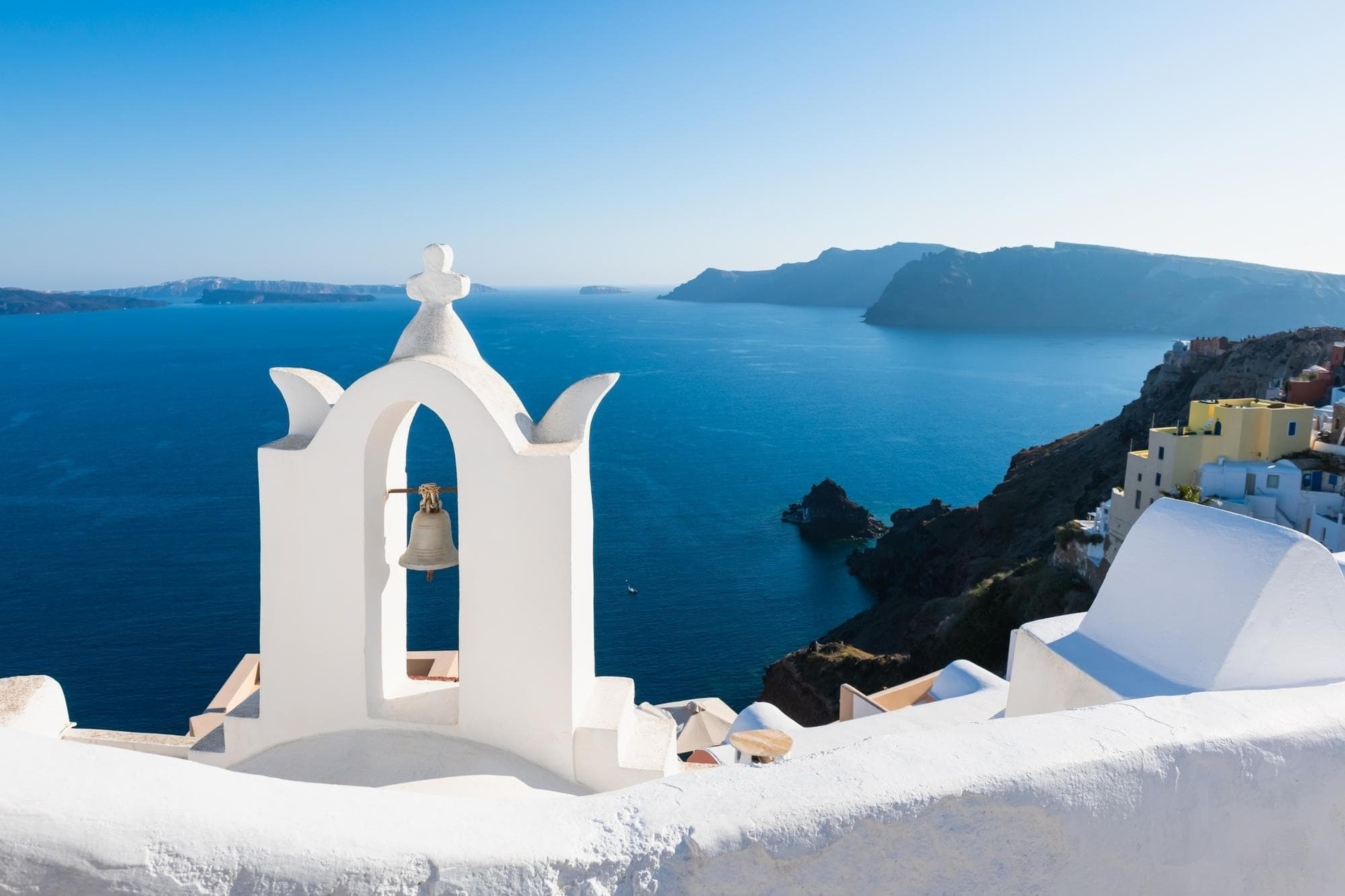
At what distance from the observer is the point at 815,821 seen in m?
1.90

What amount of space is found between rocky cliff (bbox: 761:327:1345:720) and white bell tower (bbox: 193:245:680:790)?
21062 mm

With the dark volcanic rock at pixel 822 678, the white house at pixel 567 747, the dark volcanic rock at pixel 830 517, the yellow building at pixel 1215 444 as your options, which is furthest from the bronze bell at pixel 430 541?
the dark volcanic rock at pixel 830 517

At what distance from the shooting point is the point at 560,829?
178cm

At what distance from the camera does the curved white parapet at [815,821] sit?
1.53m

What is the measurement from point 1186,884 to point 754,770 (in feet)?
4.23

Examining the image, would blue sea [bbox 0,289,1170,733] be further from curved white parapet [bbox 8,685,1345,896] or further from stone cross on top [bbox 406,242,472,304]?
curved white parapet [bbox 8,685,1345,896]

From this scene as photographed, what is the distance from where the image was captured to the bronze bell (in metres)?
4.54

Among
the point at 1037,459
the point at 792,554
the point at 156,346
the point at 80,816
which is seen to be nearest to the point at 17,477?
the point at 792,554

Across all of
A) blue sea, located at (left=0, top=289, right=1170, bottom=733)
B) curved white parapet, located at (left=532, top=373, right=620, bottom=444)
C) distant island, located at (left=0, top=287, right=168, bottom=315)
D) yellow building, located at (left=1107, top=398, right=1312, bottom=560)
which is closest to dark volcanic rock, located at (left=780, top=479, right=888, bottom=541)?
Result: blue sea, located at (left=0, top=289, right=1170, bottom=733)

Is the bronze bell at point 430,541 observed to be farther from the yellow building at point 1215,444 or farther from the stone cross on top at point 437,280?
the yellow building at point 1215,444

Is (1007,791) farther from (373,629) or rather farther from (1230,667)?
(373,629)

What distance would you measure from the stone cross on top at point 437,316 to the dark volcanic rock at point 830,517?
4164 cm

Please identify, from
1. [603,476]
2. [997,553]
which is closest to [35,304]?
[603,476]

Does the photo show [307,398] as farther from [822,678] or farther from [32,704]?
[822,678]
